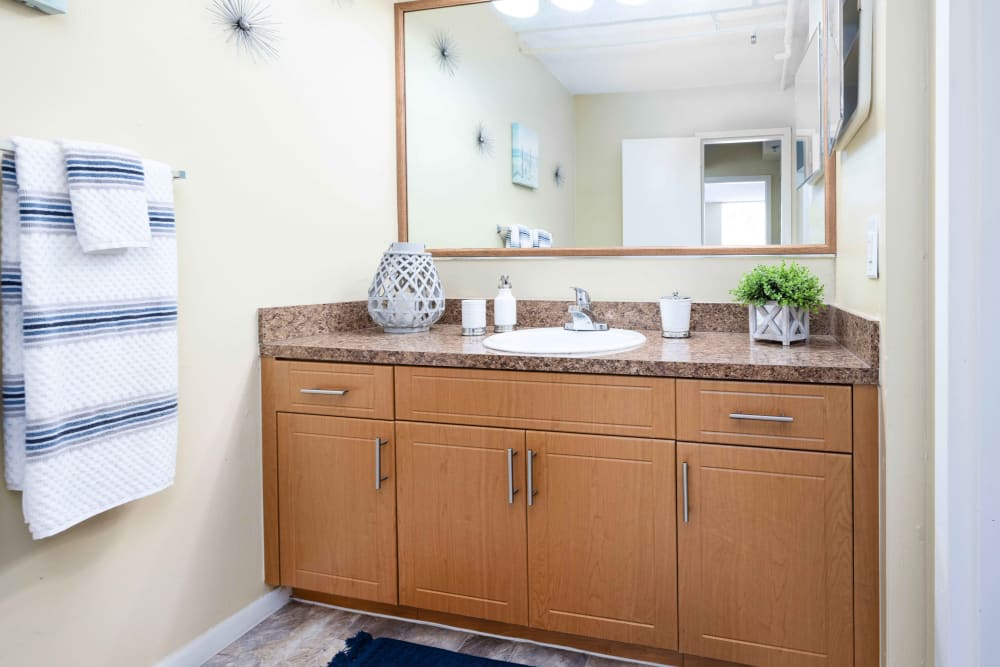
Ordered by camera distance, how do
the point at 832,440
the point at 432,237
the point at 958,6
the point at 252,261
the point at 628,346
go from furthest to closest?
the point at 432,237, the point at 252,261, the point at 628,346, the point at 832,440, the point at 958,6

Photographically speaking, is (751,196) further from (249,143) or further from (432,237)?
(249,143)

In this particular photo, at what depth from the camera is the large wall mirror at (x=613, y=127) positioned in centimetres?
A: 199

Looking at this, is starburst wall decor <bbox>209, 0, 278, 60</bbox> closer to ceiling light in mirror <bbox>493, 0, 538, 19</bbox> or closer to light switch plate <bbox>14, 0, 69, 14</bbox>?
light switch plate <bbox>14, 0, 69, 14</bbox>

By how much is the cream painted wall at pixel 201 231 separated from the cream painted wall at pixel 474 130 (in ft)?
0.68

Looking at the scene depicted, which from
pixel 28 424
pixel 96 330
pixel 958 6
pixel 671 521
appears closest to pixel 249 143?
pixel 96 330

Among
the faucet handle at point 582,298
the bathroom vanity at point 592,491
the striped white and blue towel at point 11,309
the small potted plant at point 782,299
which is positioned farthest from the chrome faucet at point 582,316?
the striped white and blue towel at point 11,309

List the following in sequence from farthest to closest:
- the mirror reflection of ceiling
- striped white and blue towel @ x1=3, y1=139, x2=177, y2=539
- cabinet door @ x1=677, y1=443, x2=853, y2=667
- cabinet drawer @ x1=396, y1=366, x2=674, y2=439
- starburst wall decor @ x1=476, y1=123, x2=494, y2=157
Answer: starburst wall decor @ x1=476, y1=123, x2=494, y2=157 → the mirror reflection of ceiling → cabinet drawer @ x1=396, y1=366, x2=674, y2=439 → cabinet door @ x1=677, y1=443, x2=853, y2=667 → striped white and blue towel @ x1=3, y1=139, x2=177, y2=539

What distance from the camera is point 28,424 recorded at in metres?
1.19

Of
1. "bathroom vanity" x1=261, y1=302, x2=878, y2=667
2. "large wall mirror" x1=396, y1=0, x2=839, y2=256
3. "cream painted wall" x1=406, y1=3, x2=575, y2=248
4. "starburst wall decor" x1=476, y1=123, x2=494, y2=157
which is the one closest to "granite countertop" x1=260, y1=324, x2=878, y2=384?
"bathroom vanity" x1=261, y1=302, x2=878, y2=667

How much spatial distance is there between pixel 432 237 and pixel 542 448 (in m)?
1.07

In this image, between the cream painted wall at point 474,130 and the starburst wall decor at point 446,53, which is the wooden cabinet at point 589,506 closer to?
the cream painted wall at point 474,130

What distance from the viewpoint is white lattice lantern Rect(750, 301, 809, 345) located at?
1.72m

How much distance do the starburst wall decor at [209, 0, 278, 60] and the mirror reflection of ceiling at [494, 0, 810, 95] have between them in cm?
82

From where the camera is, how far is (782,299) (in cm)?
171
